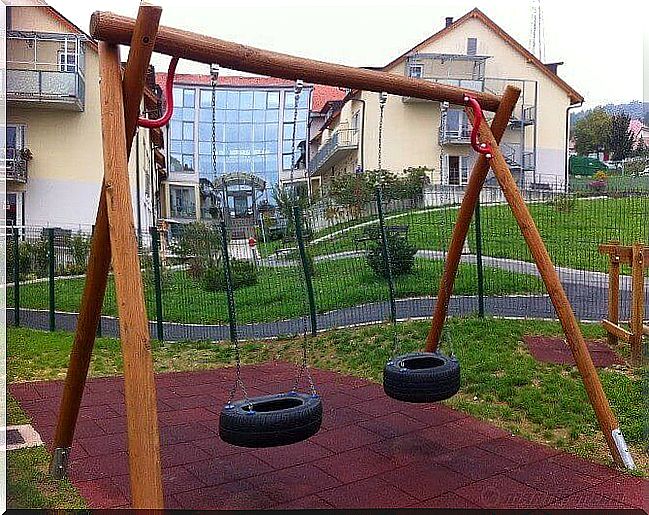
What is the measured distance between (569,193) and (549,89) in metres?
22.7

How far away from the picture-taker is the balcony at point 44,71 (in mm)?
20125

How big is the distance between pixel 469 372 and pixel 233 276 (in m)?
5.96

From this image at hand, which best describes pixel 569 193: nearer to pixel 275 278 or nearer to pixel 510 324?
pixel 510 324

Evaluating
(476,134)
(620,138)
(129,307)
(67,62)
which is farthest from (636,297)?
(620,138)

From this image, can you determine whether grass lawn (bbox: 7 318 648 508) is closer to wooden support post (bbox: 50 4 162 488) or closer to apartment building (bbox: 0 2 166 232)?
wooden support post (bbox: 50 4 162 488)

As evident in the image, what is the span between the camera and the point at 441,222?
9.34 m

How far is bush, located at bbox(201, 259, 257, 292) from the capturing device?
1077 centimetres

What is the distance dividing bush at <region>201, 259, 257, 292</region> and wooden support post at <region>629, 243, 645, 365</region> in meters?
6.31

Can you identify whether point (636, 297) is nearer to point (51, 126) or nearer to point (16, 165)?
point (16, 165)

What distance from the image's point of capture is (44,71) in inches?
797

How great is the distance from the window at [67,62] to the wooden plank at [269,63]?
19.3 meters

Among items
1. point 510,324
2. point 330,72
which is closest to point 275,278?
point 510,324

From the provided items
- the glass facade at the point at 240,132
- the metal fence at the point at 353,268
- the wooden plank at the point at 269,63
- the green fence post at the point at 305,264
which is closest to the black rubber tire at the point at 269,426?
the glass facade at the point at 240,132

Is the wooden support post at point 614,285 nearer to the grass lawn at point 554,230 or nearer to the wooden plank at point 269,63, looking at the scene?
the grass lawn at point 554,230
